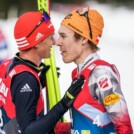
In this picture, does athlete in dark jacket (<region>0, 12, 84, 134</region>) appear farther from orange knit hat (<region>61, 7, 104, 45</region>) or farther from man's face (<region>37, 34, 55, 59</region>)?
orange knit hat (<region>61, 7, 104, 45</region>)

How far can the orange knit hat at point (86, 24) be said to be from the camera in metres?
2.21

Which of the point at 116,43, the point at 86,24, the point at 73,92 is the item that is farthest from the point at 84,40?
the point at 116,43

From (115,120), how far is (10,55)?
87.8 inches

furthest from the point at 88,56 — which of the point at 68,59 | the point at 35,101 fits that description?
the point at 35,101

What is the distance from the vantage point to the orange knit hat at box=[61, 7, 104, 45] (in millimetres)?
2213

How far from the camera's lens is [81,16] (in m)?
2.24

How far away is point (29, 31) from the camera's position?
2424 mm

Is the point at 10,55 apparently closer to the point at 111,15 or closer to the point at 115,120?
the point at 111,15

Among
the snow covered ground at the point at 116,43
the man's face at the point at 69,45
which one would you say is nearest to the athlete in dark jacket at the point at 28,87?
the man's face at the point at 69,45

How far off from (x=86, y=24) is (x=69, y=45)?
0.13m

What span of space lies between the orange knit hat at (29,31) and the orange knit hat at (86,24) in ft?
0.71

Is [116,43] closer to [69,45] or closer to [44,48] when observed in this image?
[44,48]

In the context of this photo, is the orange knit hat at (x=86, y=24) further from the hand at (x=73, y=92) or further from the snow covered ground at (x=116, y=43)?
the snow covered ground at (x=116, y=43)

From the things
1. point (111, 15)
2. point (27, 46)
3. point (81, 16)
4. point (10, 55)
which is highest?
point (81, 16)
